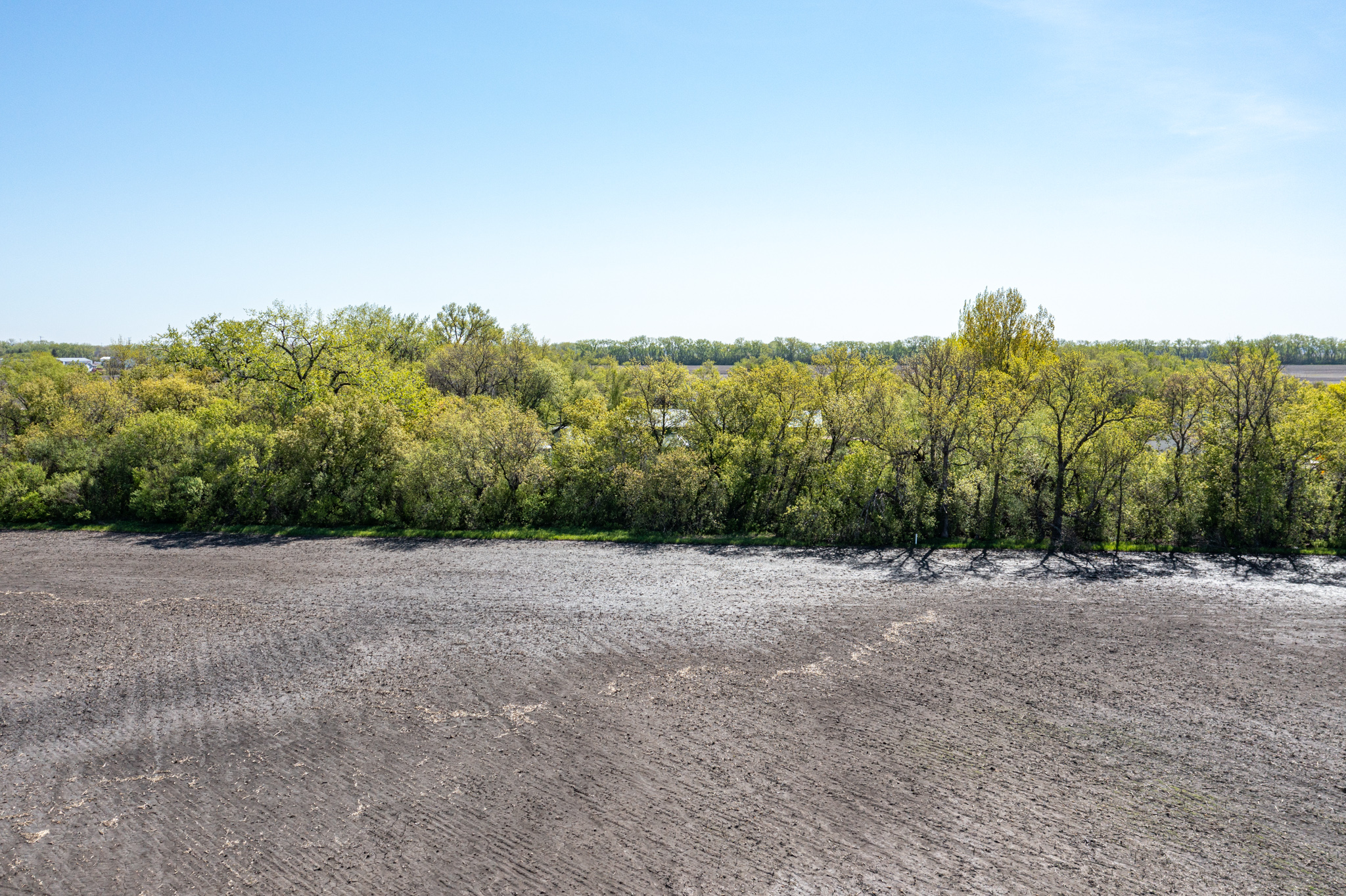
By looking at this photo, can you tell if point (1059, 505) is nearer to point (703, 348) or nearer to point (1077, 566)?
point (1077, 566)

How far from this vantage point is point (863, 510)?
83.3 ft

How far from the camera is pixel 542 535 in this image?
26.5 m

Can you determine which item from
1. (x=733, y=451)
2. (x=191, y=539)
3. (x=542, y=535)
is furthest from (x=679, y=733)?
(x=191, y=539)

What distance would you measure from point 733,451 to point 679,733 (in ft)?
53.2

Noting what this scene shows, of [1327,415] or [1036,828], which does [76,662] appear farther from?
[1327,415]

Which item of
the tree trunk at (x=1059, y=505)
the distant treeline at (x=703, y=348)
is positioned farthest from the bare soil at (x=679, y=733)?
the distant treeline at (x=703, y=348)

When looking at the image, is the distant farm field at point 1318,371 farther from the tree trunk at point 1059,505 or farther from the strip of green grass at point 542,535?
the strip of green grass at point 542,535

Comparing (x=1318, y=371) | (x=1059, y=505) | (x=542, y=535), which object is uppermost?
(x=1318, y=371)

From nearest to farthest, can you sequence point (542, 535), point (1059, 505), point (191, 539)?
point (1059, 505) → point (191, 539) → point (542, 535)

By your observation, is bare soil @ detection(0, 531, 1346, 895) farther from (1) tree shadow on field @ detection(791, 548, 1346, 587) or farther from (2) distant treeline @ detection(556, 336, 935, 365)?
(2) distant treeline @ detection(556, 336, 935, 365)

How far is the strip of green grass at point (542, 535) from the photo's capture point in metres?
24.4

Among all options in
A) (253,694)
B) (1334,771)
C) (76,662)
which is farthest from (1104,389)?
(76,662)

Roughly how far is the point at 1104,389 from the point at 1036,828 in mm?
19242

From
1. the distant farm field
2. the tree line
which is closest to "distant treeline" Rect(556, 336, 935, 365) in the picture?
the distant farm field
